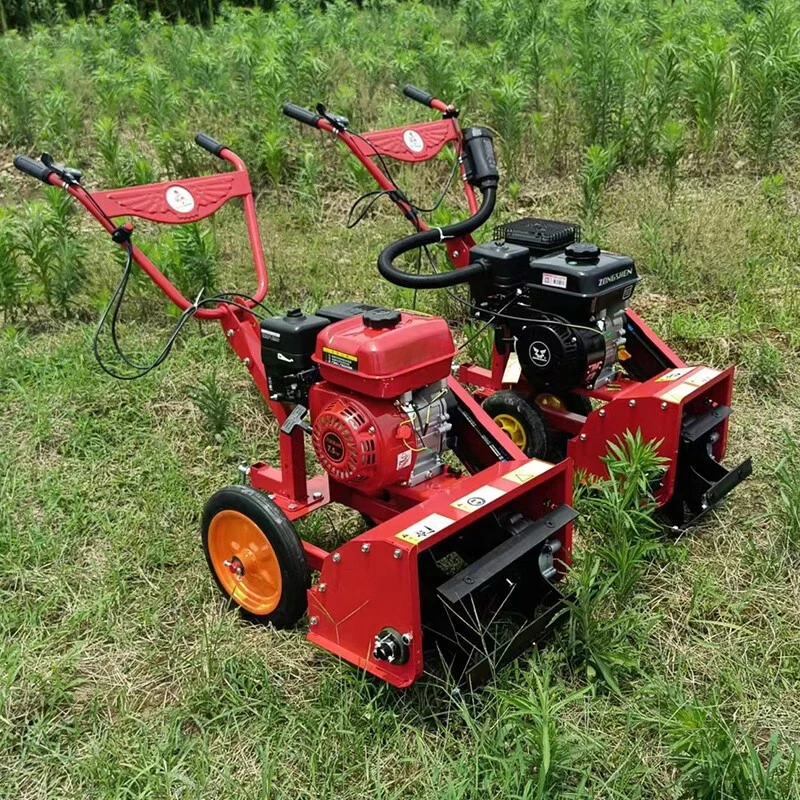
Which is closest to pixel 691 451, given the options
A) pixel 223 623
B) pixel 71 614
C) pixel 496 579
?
pixel 496 579

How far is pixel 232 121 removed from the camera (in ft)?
26.5

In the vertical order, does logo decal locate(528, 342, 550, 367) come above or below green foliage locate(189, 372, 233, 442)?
above

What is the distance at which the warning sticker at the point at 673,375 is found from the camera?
11.4 feet

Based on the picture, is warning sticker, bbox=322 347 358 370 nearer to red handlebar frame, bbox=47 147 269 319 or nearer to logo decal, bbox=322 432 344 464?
logo decal, bbox=322 432 344 464

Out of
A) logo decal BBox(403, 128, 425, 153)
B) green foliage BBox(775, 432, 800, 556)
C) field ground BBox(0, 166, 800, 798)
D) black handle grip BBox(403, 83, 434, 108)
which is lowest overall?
field ground BBox(0, 166, 800, 798)

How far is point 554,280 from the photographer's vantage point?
3.48m

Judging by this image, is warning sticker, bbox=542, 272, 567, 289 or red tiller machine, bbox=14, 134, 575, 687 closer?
red tiller machine, bbox=14, 134, 575, 687

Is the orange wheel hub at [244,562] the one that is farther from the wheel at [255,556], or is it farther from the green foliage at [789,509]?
the green foliage at [789,509]

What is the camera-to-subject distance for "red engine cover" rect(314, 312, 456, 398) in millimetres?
2730

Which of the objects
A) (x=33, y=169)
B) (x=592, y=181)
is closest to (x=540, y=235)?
(x=33, y=169)

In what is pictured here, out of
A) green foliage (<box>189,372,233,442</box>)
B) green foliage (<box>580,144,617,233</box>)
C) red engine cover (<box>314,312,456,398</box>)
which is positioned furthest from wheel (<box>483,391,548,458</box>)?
green foliage (<box>580,144,617,233</box>)

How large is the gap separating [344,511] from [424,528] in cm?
129

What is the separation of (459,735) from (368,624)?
42 cm

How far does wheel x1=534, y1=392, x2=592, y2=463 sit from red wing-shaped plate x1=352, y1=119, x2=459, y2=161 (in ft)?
4.34
